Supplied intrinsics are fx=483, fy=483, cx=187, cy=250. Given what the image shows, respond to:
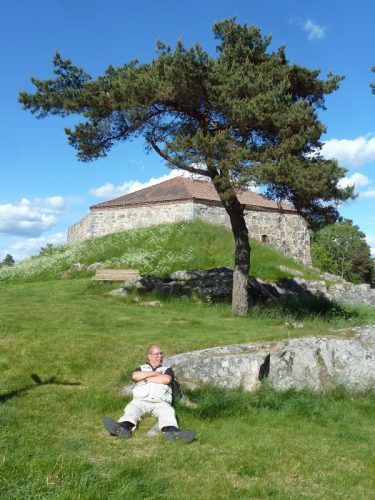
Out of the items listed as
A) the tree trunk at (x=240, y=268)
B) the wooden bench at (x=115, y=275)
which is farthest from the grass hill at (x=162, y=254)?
the tree trunk at (x=240, y=268)

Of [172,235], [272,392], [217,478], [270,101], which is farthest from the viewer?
[172,235]

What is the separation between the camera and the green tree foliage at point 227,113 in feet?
40.3

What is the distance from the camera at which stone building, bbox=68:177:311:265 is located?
93.7ft

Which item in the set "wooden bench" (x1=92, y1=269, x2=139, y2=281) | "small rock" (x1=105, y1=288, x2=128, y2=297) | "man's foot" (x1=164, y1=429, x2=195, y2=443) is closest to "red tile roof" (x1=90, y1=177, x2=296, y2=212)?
"wooden bench" (x1=92, y1=269, x2=139, y2=281)

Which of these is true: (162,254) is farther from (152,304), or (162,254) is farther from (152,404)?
(152,404)

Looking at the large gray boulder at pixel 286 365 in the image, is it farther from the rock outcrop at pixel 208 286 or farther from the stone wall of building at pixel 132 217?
the stone wall of building at pixel 132 217

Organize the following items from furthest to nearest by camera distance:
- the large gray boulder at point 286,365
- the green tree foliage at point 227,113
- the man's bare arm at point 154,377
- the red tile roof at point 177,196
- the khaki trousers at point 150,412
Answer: the red tile roof at point 177,196, the green tree foliage at point 227,113, the large gray boulder at point 286,365, the man's bare arm at point 154,377, the khaki trousers at point 150,412

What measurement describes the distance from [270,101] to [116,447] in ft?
30.5

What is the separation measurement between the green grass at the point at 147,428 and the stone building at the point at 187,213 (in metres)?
17.3

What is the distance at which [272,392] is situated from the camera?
7.86 meters

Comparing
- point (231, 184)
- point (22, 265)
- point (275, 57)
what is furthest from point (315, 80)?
point (22, 265)

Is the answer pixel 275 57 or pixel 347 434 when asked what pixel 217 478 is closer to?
pixel 347 434

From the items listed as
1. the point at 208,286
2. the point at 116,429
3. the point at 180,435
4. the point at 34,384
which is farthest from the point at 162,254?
the point at 180,435

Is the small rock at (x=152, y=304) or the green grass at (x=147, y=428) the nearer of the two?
the green grass at (x=147, y=428)
